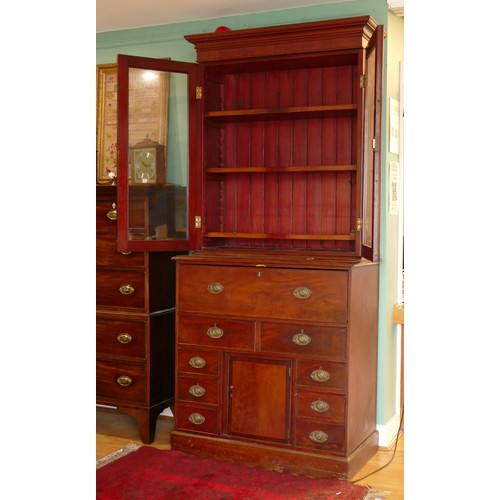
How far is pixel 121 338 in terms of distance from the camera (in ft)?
12.4

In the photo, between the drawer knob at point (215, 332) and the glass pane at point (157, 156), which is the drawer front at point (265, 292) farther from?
the glass pane at point (157, 156)

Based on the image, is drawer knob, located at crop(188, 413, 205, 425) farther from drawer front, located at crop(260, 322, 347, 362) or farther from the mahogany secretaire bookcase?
drawer front, located at crop(260, 322, 347, 362)

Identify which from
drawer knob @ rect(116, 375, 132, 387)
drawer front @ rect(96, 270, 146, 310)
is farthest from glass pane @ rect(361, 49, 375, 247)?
drawer knob @ rect(116, 375, 132, 387)

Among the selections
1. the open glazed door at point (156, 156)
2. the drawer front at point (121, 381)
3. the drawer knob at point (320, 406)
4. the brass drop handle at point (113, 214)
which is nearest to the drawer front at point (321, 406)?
the drawer knob at point (320, 406)

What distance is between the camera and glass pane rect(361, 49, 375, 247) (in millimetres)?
3375

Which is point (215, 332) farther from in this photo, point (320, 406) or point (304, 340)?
point (320, 406)

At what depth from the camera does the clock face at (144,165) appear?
3.70 metres

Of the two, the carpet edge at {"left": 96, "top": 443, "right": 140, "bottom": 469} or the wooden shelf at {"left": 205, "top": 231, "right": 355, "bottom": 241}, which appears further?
the wooden shelf at {"left": 205, "top": 231, "right": 355, "bottom": 241}

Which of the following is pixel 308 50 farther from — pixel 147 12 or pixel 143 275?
pixel 143 275

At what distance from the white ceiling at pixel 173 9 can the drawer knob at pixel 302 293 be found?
1.60 m
